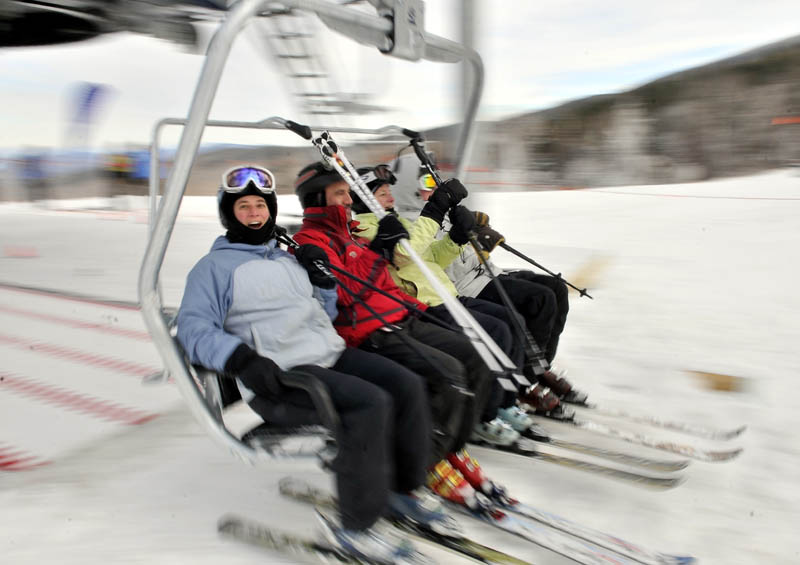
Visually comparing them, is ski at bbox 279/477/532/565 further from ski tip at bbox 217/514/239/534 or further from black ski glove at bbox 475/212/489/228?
black ski glove at bbox 475/212/489/228

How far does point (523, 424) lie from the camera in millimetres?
2674

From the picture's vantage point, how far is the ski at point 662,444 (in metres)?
2.46

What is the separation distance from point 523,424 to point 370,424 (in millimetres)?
1106

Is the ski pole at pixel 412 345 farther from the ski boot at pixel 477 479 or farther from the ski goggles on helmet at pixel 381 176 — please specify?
the ski goggles on helmet at pixel 381 176

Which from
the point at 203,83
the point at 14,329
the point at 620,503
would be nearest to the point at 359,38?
the point at 203,83

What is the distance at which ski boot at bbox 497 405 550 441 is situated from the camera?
2.67m

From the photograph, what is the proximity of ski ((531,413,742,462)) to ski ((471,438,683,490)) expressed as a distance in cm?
21

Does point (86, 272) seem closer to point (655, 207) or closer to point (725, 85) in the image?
point (655, 207)

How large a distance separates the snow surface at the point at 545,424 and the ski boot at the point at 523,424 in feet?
0.47

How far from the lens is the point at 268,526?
7.05 feet

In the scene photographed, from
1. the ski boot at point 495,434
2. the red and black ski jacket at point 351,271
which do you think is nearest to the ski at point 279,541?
the red and black ski jacket at point 351,271

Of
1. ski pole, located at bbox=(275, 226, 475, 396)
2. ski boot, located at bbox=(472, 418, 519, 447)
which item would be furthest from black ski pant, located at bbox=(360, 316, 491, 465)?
ski boot, located at bbox=(472, 418, 519, 447)

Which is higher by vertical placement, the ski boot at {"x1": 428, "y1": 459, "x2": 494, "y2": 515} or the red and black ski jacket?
the red and black ski jacket

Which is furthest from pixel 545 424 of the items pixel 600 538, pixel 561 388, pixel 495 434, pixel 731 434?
pixel 600 538
